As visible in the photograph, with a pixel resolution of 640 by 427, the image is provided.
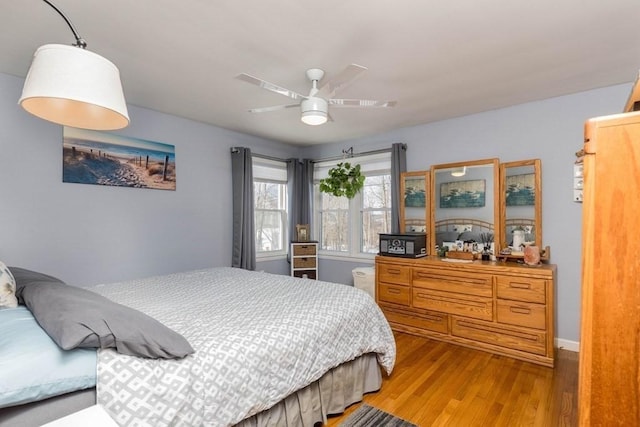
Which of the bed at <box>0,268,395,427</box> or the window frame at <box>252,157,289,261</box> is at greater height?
the window frame at <box>252,157,289,261</box>

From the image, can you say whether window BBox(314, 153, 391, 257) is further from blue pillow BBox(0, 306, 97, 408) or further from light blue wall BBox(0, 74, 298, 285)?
blue pillow BBox(0, 306, 97, 408)

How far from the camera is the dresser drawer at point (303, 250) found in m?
4.74

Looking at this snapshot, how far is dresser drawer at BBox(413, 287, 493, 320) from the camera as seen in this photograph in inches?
121

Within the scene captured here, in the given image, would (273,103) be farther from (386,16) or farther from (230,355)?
(230,355)

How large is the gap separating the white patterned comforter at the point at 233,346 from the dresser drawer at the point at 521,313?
1.29 m

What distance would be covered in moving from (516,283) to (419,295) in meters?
0.95

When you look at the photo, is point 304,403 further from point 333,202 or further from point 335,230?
point 333,202

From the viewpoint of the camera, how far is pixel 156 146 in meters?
3.51

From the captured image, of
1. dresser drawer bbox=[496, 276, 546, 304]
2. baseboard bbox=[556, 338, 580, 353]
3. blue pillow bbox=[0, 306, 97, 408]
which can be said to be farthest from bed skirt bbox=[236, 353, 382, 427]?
baseboard bbox=[556, 338, 580, 353]

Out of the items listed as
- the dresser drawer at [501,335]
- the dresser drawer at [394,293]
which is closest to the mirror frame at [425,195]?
the dresser drawer at [394,293]

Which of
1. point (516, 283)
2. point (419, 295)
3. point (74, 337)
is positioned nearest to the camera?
point (74, 337)

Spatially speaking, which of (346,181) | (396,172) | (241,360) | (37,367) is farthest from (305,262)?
(37,367)

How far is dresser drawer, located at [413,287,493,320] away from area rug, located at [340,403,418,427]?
1.51 m

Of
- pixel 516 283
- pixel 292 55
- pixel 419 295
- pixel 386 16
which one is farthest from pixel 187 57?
pixel 516 283
